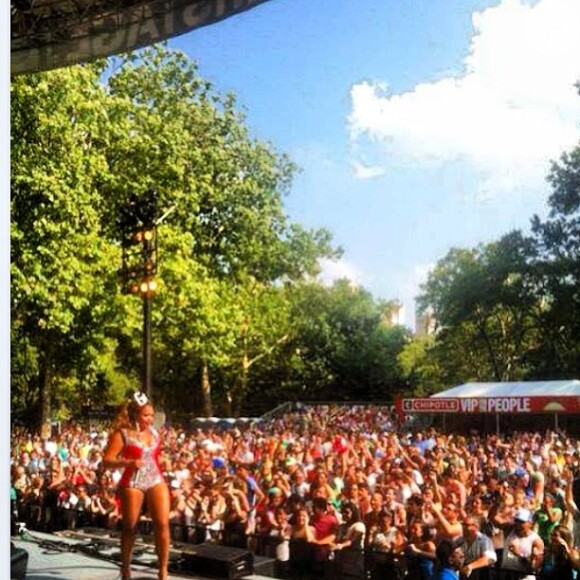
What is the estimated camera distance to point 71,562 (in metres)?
4.28

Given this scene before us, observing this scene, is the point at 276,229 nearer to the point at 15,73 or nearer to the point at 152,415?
the point at 152,415

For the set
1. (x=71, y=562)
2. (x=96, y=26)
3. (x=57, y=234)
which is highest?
(x=96, y=26)

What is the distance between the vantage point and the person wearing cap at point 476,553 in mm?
3328

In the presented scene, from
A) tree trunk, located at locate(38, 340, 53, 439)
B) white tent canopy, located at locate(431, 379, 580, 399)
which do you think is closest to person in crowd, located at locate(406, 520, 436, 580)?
white tent canopy, located at locate(431, 379, 580, 399)

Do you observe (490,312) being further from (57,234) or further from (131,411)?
(57,234)

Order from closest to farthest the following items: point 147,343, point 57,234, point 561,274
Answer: point 561,274 < point 147,343 < point 57,234

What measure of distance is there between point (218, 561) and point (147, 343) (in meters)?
1.02

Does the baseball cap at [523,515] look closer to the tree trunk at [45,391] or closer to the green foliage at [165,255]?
the green foliage at [165,255]

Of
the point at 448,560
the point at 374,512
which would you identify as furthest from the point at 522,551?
the point at 374,512

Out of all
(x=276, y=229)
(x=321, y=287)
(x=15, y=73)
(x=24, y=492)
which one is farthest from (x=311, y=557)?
(x=15, y=73)

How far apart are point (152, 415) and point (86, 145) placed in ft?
5.28

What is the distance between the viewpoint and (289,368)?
3883 millimetres

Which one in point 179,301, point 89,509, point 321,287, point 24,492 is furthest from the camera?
point 24,492

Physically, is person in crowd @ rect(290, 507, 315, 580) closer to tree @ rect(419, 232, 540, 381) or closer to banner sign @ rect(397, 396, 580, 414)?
banner sign @ rect(397, 396, 580, 414)
